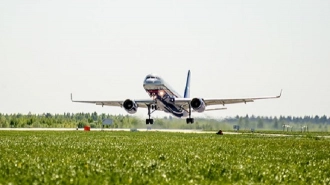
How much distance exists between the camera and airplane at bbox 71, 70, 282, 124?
74688 mm

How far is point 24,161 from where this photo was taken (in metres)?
15.1

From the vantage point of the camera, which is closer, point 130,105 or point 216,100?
point 130,105

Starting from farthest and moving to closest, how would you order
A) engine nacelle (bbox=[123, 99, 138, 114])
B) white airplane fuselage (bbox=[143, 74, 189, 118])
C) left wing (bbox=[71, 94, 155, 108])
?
1. left wing (bbox=[71, 94, 155, 108])
2. engine nacelle (bbox=[123, 99, 138, 114])
3. white airplane fuselage (bbox=[143, 74, 189, 118])

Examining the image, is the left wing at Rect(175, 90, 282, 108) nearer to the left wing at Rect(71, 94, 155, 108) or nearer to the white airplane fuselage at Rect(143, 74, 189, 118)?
the white airplane fuselage at Rect(143, 74, 189, 118)

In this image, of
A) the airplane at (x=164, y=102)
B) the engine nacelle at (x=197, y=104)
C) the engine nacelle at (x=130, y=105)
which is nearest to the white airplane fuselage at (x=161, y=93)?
the airplane at (x=164, y=102)

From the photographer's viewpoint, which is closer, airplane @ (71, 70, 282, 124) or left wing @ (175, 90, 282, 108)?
airplane @ (71, 70, 282, 124)

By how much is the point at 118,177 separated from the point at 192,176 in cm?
213

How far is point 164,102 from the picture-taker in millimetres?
77812

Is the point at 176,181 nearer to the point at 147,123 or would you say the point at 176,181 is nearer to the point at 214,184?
the point at 214,184

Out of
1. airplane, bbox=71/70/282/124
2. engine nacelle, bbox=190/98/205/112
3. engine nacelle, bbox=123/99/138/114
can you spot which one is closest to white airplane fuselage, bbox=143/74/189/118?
airplane, bbox=71/70/282/124

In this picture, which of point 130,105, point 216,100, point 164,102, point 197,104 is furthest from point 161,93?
point 216,100

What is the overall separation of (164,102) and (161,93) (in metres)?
2.57

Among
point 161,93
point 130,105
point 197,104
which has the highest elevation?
point 161,93

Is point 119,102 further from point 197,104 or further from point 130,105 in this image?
point 197,104
